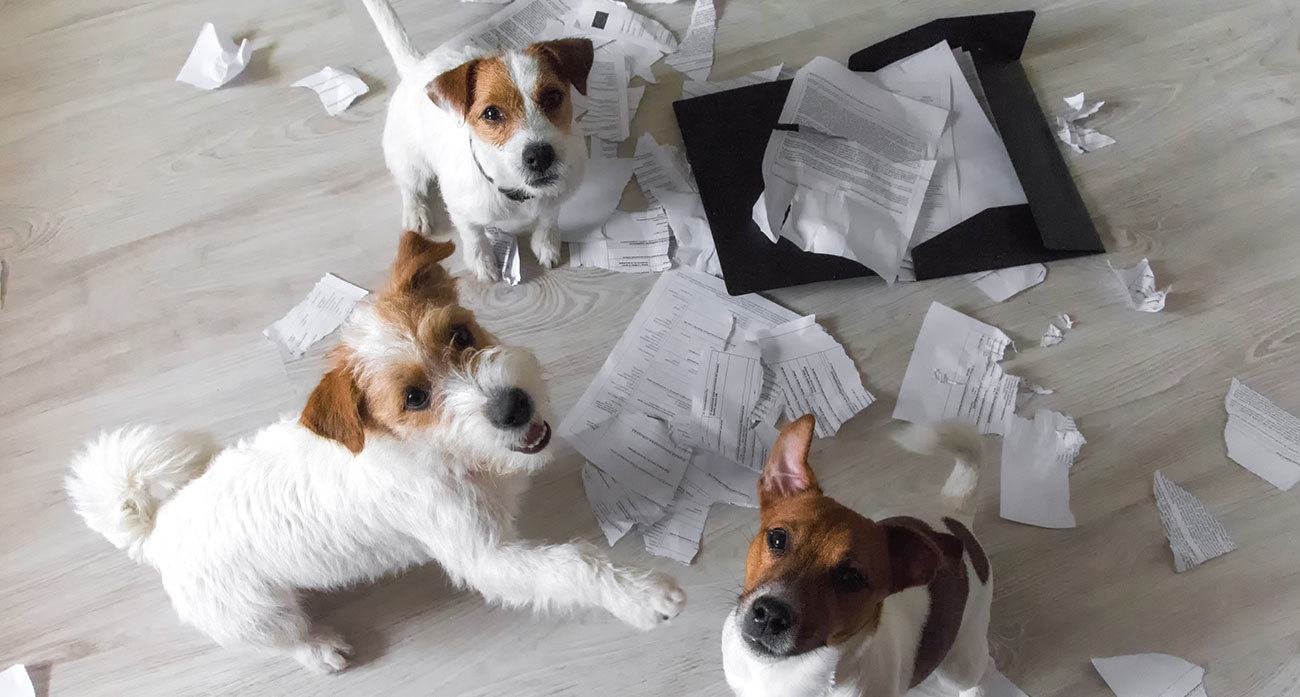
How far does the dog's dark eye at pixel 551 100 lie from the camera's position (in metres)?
1.51

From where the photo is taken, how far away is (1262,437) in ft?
5.70

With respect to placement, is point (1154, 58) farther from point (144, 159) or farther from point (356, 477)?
point (144, 159)

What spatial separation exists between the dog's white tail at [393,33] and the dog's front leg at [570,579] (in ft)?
3.61

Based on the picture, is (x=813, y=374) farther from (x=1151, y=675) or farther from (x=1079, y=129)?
(x=1079, y=129)

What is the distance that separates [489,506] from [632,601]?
299mm

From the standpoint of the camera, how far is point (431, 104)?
1651 millimetres

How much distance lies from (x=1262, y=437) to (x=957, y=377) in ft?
2.11

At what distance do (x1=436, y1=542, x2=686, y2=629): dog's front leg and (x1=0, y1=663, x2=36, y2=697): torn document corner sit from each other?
937 millimetres

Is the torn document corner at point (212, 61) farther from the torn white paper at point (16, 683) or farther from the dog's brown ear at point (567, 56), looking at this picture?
the torn white paper at point (16, 683)

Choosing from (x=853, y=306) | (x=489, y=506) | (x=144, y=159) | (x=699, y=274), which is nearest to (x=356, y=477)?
(x=489, y=506)

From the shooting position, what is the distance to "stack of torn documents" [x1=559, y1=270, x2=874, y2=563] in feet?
5.58

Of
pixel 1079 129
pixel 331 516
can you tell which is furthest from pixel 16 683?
pixel 1079 129

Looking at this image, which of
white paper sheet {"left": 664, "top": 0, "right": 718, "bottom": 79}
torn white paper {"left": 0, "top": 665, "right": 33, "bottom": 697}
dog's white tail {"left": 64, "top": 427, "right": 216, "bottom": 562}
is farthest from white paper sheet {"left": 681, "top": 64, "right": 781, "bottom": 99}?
torn white paper {"left": 0, "top": 665, "right": 33, "bottom": 697}

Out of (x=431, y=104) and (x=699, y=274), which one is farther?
(x=699, y=274)
